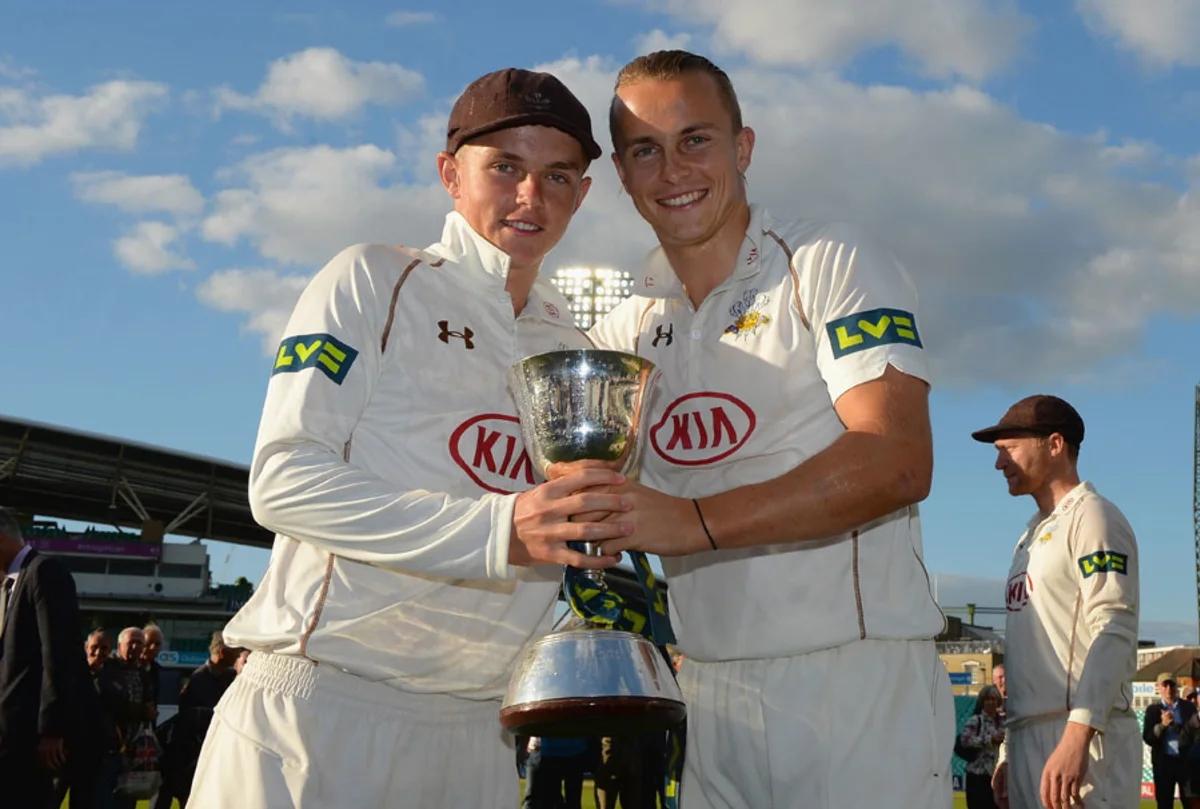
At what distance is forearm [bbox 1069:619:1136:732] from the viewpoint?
15.8 feet

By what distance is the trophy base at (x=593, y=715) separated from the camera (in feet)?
7.59

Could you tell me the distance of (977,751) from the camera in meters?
11.0

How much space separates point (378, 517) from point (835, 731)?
3.70 feet

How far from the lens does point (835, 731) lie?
8.54 ft

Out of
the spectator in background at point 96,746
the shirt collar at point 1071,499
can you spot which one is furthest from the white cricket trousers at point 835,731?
the spectator in background at point 96,746

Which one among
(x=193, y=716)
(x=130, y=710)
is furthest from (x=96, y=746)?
(x=193, y=716)

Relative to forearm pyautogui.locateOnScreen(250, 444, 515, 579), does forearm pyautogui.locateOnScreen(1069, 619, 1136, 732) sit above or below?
below

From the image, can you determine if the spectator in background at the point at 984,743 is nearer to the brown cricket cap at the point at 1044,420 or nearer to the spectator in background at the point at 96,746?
the brown cricket cap at the point at 1044,420

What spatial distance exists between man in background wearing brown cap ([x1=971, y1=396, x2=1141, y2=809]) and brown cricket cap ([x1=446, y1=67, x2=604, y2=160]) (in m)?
3.37

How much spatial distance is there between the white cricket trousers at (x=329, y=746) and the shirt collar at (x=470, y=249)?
1.09 meters

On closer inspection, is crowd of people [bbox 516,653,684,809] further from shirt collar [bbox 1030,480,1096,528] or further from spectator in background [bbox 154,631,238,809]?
shirt collar [bbox 1030,480,1096,528]

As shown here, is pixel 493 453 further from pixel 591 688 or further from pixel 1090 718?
pixel 1090 718

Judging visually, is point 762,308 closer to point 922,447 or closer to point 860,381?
point 860,381

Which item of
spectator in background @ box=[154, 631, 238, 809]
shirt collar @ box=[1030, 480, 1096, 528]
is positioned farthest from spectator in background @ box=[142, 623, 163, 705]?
shirt collar @ box=[1030, 480, 1096, 528]
